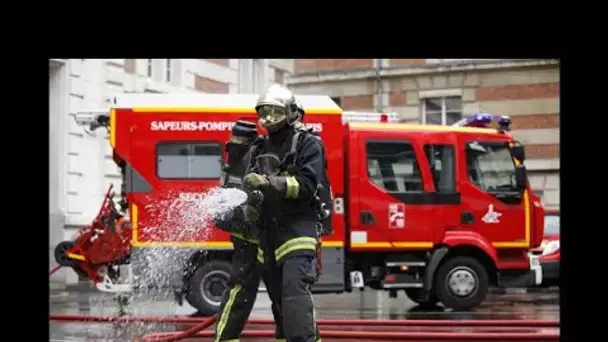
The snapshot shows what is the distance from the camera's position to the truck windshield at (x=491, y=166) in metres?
12.8

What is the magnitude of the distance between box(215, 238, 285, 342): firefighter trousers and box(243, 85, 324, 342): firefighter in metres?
0.12

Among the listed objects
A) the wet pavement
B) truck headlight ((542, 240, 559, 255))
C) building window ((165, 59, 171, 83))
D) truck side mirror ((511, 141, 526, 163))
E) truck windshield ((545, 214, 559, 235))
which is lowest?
the wet pavement

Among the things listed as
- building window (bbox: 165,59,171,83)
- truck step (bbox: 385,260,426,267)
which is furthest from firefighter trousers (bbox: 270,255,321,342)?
building window (bbox: 165,59,171,83)

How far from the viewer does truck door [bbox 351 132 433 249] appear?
12312mm

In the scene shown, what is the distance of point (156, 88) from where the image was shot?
69.5 ft

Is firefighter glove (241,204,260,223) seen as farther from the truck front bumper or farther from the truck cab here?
the truck front bumper

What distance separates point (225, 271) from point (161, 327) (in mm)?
2469

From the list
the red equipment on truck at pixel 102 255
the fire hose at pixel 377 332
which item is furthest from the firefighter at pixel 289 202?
the red equipment on truck at pixel 102 255
